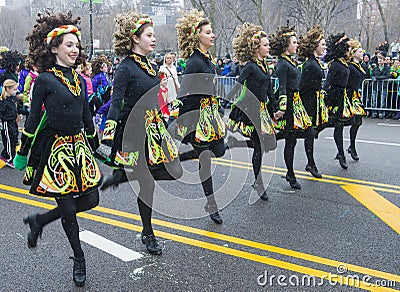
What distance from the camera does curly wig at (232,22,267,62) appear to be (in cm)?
600

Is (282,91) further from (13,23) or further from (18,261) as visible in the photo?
(13,23)

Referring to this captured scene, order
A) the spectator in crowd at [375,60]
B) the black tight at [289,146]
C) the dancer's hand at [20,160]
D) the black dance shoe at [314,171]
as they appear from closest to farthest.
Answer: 1. the dancer's hand at [20,160]
2. the black tight at [289,146]
3. the black dance shoe at [314,171]
4. the spectator in crowd at [375,60]

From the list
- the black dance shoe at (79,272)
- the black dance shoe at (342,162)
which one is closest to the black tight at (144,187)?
the black dance shoe at (79,272)

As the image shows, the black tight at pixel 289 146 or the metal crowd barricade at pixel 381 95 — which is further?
the metal crowd barricade at pixel 381 95

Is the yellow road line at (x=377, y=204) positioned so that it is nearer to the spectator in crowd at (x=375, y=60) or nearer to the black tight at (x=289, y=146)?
the black tight at (x=289, y=146)

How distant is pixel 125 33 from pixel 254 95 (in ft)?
6.83

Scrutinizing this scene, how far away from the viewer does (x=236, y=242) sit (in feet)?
16.2

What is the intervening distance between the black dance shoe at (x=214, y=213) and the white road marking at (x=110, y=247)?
1.14 m

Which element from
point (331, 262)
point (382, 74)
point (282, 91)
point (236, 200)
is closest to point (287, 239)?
point (331, 262)

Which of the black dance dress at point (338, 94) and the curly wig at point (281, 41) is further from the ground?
the curly wig at point (281, 41)

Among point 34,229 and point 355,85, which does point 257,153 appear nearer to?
point 355,85

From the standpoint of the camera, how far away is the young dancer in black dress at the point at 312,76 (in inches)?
273

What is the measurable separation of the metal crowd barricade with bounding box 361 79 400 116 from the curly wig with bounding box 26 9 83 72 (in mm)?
11913

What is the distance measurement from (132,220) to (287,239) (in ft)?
5.79
